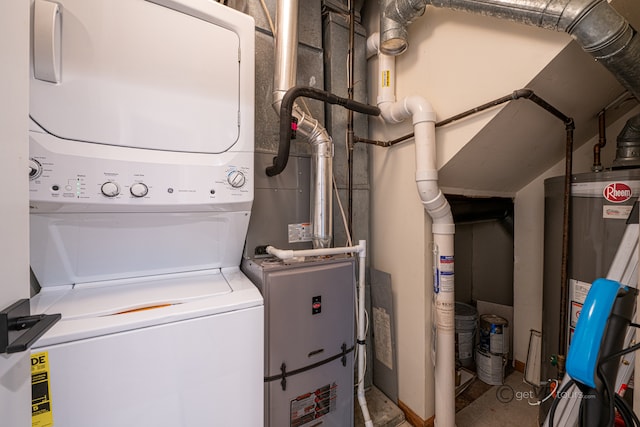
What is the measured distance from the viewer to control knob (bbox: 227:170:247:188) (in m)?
1.04

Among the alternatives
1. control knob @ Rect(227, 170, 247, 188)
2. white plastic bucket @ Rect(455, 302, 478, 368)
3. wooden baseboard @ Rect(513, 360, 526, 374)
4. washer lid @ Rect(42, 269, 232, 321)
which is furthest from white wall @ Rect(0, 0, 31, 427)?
wooden baseboard @ Rect(513, 360, 526, 374)

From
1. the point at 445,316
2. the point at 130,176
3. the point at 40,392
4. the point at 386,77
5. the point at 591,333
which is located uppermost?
the point at 386,77

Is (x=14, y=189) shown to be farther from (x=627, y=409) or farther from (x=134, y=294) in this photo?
(x=627, y=409)

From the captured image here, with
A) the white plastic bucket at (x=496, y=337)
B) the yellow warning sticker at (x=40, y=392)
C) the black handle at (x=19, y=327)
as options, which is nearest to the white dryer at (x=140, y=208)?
the yellow warning sticker at (x=40, y=392)

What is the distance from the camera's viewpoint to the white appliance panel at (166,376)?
0.66 meters

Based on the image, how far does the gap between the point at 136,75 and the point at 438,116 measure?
54.2 inches

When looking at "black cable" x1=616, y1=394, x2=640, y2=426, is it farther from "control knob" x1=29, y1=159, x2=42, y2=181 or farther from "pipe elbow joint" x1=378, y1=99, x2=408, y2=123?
"control knob" x1=29, y1=159, x2=42, y2=181

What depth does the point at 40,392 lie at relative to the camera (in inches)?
24.8

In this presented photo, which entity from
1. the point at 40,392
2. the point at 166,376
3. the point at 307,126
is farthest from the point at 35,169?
the point at 307,126

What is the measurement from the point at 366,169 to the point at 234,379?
54.8 inches

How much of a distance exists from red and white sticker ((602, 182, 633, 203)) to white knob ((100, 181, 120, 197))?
6.83ft

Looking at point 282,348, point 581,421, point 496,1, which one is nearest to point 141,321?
point 282,348

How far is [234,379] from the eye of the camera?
87cm

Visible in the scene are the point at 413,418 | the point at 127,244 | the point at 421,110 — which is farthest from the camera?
the point at 413,418
